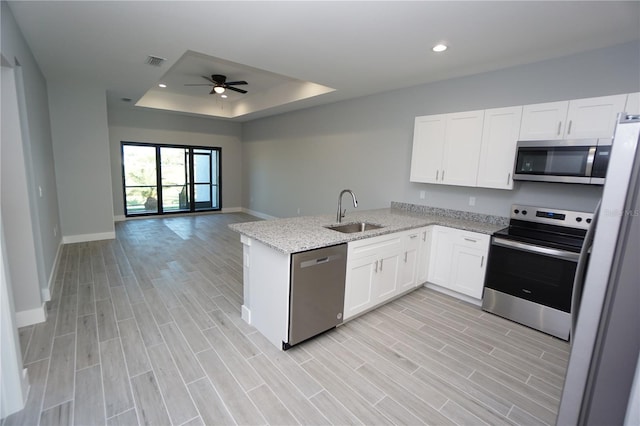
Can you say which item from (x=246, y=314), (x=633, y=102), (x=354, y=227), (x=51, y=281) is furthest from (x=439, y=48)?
(x=51, y=281)

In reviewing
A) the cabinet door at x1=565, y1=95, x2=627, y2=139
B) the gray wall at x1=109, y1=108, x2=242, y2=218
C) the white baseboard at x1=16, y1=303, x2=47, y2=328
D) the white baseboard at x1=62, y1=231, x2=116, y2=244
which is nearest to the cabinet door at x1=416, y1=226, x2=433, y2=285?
the cabinet door at x1=565, y1=95, x2=627, y2=139

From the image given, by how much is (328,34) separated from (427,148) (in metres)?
1.92

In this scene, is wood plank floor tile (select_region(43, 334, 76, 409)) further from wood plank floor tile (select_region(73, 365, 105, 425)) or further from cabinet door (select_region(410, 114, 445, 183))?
cabinet door (select_region(410, 114, 445, 183))

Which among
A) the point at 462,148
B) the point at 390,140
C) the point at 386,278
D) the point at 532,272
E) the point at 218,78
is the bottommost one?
the point at 386,278

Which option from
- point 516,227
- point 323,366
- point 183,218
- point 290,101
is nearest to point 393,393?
point 323,366

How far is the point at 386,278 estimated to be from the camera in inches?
121

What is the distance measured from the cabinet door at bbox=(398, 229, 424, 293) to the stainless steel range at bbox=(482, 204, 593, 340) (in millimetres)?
740

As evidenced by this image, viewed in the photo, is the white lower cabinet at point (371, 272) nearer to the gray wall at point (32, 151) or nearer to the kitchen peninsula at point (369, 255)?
the kitchen peninsula at point (369, 255)

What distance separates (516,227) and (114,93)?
668 centimetres

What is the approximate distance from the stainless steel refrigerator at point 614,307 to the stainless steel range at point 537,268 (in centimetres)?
178

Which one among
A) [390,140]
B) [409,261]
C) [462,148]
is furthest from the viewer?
[390,140]

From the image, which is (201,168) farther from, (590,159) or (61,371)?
(590,159)

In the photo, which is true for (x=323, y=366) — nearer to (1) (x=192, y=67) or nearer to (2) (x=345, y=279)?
(2) (x=345, y=279)

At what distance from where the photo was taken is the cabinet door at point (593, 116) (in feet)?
8.23
